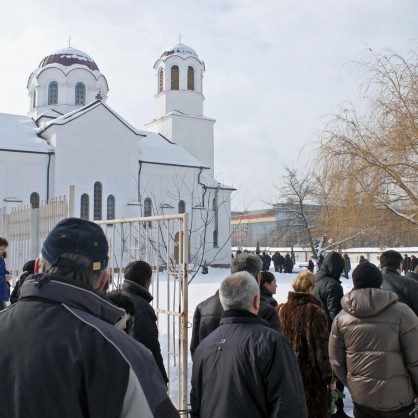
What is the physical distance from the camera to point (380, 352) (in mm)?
4027

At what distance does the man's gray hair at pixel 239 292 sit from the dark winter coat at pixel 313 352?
4.86 ft

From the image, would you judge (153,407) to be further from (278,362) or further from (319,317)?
(319,317)

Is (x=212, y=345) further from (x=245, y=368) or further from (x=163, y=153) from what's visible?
(x=163, y=153)

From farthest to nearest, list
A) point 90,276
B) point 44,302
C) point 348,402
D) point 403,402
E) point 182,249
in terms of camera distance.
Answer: point 348,402
point 182,249
point 403,402
point 90,276
point 44,302

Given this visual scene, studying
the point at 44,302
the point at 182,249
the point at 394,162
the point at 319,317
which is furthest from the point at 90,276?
the point at 394,162

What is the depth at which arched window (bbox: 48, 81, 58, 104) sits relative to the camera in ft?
116

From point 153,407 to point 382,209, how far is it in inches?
366

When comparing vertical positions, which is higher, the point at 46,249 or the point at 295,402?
the point at 46,249

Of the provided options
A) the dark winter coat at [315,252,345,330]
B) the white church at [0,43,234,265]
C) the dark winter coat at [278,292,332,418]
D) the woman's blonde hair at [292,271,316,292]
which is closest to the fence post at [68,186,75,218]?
the dark winter coat at [315,252,345,330]

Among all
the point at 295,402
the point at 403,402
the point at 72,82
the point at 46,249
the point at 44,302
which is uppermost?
the point at 72,82

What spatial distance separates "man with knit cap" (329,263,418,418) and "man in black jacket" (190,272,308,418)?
1.47 m

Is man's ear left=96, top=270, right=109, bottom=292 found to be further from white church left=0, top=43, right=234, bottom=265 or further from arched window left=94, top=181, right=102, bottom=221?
arched window left=94, top=181, right=102, bottom=221

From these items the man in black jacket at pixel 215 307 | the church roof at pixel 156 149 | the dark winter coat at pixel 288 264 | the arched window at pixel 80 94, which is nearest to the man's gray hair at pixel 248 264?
Result: the man in black jacket at pixel 215 307

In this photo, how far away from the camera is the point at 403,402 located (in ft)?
13.1
